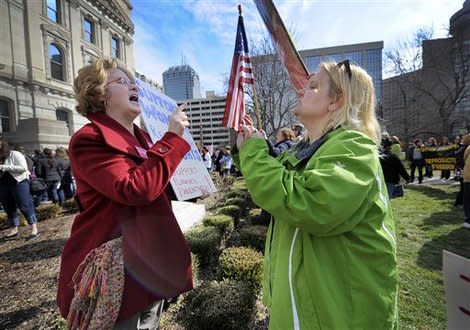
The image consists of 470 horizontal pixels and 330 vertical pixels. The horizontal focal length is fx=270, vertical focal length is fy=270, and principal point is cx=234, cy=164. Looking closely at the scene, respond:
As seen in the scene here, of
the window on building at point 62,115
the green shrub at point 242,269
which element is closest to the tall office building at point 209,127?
the window on building at point 62,115

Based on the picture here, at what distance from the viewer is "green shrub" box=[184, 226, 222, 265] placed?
406 centimetres

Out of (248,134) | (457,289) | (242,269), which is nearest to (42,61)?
(242,269)

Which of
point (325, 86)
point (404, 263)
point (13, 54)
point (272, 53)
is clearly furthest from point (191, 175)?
point (13, 54)

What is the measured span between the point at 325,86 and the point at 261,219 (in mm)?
4519

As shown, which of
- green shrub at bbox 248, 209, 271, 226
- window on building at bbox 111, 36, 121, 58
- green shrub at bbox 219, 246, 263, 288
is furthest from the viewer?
window on building at bbox 111, 36, 121, 58

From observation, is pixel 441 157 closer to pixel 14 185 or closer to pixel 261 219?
pixel 261 219

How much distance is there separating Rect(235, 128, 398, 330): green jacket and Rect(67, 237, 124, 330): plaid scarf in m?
Answer: 0.76

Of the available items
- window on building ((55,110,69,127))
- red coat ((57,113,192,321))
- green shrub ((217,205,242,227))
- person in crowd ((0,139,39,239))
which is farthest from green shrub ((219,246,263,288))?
window on building ((55,110,69,127))

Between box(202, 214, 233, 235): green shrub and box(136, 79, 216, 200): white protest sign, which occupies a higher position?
box(136, 79, 216, 200): white protest sign

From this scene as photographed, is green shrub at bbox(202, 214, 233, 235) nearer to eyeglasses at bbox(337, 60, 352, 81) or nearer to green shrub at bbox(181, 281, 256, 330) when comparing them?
green shrub at bbox(181, 281, 256, 330)

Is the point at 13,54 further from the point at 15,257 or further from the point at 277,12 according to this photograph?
the point at 277,12

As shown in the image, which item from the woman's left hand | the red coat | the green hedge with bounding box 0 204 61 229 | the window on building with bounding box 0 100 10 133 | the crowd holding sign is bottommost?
the green hedge with bounding box 0 204 61 229

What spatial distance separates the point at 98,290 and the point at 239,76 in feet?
6.66

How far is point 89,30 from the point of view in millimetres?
26438
